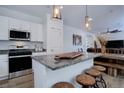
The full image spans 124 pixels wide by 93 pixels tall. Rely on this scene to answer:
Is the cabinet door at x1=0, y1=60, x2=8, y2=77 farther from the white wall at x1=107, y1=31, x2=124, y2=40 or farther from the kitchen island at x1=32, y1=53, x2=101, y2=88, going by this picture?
the white wall at x1=107, y1=31, x2=124, y2=40

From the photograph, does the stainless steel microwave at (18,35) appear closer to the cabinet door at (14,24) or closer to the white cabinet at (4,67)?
the cabinet door at (14,24)

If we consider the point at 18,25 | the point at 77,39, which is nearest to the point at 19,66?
the point at 18,25

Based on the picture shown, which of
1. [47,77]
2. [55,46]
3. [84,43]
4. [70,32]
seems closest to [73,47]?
[70,32]

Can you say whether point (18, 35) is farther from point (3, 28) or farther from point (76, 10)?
point (76, 10)

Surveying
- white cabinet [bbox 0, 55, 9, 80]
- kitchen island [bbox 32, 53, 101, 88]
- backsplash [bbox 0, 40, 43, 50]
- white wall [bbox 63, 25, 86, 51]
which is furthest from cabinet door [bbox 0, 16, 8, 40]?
white wall [bbox 63, 25, 86, 51]

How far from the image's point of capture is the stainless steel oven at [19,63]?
12.0 feet

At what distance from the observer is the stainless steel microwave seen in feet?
12.9

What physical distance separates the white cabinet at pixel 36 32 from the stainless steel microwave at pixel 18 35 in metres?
0.26

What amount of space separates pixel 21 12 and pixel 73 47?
165 inches

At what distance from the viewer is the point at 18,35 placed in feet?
13.6

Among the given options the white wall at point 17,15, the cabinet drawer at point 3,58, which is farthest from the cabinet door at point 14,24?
the cabinet drawer at point 3,58

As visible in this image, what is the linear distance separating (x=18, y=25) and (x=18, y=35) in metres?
0.38

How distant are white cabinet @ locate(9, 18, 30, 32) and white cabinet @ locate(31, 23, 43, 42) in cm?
25

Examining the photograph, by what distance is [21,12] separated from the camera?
4.57 meters
